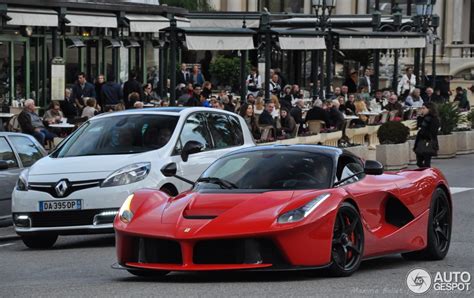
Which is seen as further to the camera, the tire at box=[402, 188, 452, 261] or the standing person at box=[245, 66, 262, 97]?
the standing person at box=[245, 66, 262, 97]

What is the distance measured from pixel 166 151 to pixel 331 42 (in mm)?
22240

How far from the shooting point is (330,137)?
32.2 meters

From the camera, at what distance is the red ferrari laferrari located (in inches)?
433

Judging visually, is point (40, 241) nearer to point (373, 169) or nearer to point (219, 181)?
point (219, 181)

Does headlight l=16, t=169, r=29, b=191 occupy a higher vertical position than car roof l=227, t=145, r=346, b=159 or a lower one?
lower

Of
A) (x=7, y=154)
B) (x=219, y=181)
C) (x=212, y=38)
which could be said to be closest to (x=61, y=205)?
(x=7, y=154)

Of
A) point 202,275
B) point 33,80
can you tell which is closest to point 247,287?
point 202,275

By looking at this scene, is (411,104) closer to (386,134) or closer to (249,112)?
(386,134)

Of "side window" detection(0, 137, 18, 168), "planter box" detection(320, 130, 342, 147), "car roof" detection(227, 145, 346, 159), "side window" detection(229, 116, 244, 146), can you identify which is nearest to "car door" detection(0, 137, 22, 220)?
"side window" detection(0, 137, 18, 168)

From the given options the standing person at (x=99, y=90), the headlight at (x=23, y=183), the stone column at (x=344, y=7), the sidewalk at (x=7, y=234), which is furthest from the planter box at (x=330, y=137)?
the stone column at (x=344, y=7)

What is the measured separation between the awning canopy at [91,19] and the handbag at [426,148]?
9.07 m

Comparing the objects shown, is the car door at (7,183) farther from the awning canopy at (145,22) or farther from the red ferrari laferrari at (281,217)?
the awning canopy at (145,22)

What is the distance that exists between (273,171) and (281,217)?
3.78ft

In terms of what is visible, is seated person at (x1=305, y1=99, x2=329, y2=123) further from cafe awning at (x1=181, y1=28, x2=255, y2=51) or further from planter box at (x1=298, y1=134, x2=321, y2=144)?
cafe awning at (x1=181, y1=28, x2=255, y2=51)
